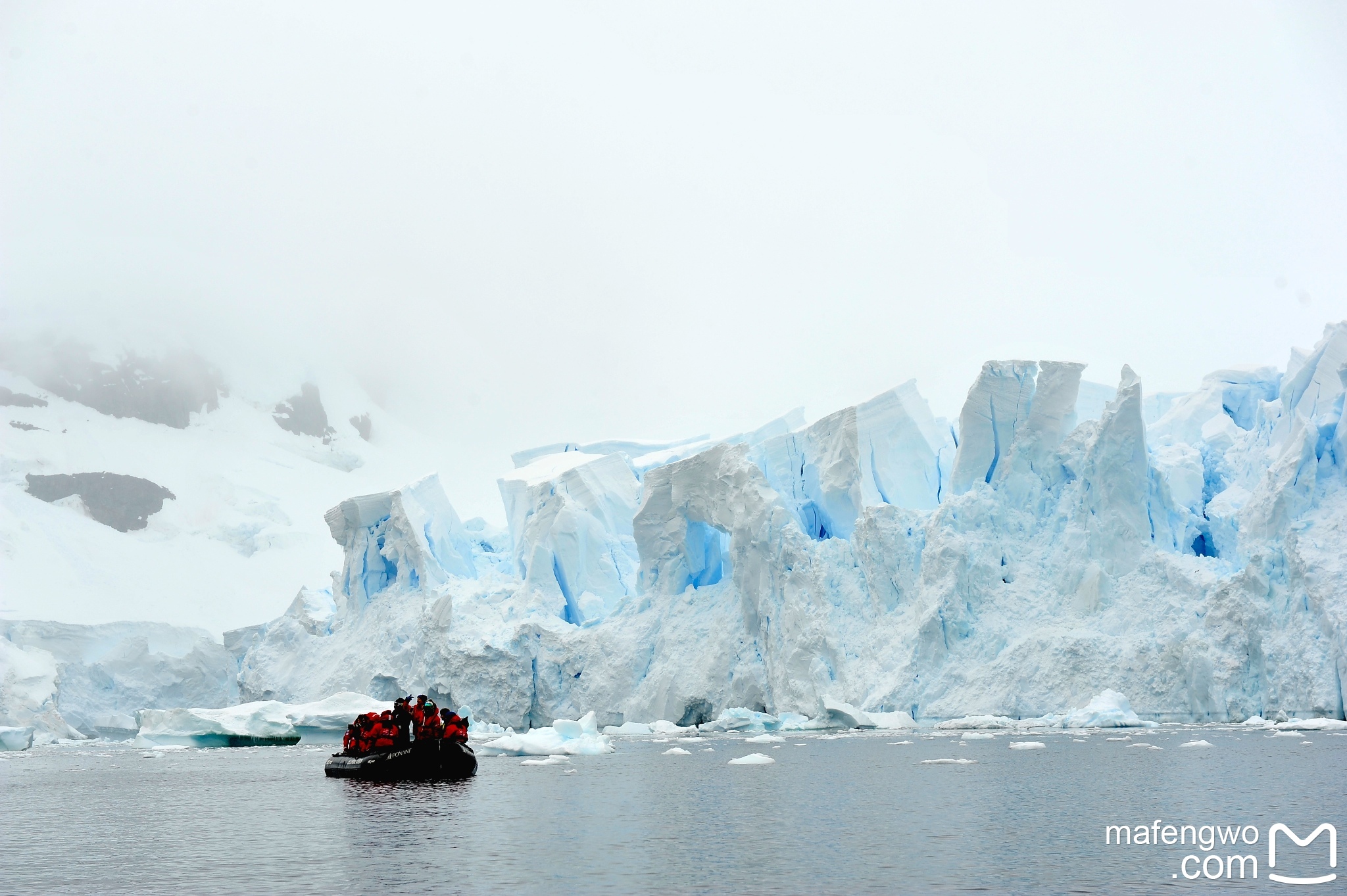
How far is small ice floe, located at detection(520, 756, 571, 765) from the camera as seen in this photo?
1997 cm

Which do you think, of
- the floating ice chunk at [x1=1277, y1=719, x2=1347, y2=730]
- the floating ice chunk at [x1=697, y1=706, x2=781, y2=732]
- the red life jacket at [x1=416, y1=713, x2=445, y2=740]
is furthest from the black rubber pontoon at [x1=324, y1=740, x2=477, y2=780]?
the floating ice chunk at [x1=1277, y1=719, x2=1347, y2=730]

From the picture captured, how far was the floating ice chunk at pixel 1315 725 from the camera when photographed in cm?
1977

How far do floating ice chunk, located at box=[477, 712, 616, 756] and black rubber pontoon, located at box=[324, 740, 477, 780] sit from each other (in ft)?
10.3

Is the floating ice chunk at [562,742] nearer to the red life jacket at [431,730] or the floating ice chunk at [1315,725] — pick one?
the red life jacket at [431,730]

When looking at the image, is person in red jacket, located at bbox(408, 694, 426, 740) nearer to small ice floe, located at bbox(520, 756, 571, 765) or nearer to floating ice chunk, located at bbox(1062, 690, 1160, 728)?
small ice floe, located at bbox(520, 756, 571, 765)

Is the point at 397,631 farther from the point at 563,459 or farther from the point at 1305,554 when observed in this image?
the point at 1305,554

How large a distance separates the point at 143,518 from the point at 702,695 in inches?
1692

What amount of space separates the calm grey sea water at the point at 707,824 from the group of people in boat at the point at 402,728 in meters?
0.87

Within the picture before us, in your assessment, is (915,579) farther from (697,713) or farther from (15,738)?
(15,738)

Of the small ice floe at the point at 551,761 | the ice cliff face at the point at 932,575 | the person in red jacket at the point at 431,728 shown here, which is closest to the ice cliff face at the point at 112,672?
the ice cliff face at the point at 932,575

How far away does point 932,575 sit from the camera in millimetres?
24844

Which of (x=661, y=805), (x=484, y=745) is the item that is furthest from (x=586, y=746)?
(x=661, y=805)

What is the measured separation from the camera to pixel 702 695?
2794cm

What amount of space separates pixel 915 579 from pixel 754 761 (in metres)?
10.1
